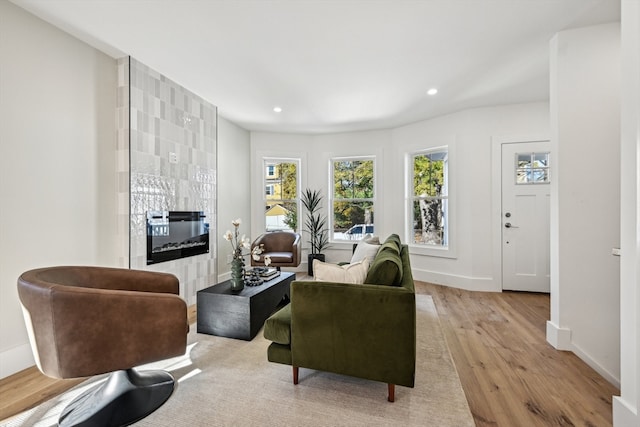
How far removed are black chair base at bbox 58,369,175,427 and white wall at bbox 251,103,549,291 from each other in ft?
11.3

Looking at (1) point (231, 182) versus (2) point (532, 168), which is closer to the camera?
(2) point (532, 168)

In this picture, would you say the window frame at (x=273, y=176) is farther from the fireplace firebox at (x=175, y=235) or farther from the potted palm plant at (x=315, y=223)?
the fireplace firebox at (x=175, y=235)

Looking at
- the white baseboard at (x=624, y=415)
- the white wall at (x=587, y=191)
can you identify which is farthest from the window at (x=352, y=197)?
the white baseboard at (x=624, y=415)

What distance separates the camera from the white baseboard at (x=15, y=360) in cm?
194

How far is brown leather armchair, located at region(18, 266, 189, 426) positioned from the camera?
4.39 ft

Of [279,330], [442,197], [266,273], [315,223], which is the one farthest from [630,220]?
[315,223]

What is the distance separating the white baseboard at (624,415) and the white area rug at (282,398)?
0.70 m

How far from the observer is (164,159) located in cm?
317

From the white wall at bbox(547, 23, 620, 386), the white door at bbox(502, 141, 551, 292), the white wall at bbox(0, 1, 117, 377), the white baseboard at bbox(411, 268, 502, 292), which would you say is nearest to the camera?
the white wall at bbox(0, 1, 117, 377)

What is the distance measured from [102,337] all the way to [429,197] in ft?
14.2

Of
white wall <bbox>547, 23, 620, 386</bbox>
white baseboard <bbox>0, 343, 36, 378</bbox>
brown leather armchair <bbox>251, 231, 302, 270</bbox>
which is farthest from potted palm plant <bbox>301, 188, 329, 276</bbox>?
white baseboard <bbox>0, 343, 36, 378</bbox>

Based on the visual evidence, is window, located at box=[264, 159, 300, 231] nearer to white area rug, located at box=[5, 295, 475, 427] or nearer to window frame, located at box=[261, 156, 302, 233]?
window frame, located at box=[261, 156, 302, 233]

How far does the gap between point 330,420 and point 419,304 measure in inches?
87.1

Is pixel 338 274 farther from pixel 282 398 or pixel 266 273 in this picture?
pixel 266 273
